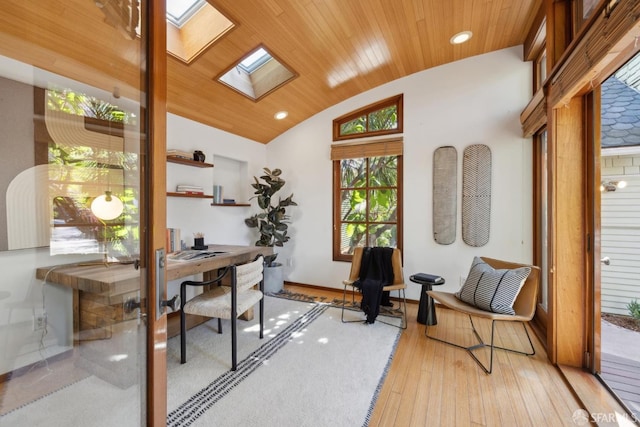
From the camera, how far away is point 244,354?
221 cm

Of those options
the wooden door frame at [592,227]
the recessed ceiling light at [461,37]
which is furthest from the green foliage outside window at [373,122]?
the wooden door frame at [592,227]

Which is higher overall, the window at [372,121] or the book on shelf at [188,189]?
the window at [372,121]

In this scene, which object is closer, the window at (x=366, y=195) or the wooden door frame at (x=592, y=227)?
the wooden door frame at (x=592, y=227)

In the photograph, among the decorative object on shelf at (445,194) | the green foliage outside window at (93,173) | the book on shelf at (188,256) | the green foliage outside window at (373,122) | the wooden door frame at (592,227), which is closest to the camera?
the green foliage outside window at (93,173)

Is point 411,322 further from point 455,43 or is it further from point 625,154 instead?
point 455,43

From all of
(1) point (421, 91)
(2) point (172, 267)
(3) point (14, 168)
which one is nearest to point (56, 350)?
(2) point (172, 267)

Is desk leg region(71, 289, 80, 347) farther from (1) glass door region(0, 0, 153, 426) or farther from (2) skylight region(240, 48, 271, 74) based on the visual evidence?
(2) skylight region(240, 48, 271, 74)

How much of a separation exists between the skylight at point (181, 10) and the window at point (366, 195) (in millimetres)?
2206

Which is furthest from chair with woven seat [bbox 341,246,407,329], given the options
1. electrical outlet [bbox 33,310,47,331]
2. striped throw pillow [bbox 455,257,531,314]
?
electrical outlet [bbox 33,310,47,331]

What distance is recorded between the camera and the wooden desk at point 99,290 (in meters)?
1.02

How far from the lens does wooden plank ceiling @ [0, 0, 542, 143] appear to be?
1.37 meters

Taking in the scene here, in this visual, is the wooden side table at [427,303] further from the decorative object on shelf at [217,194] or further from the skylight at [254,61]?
the skylight at [254,61]
